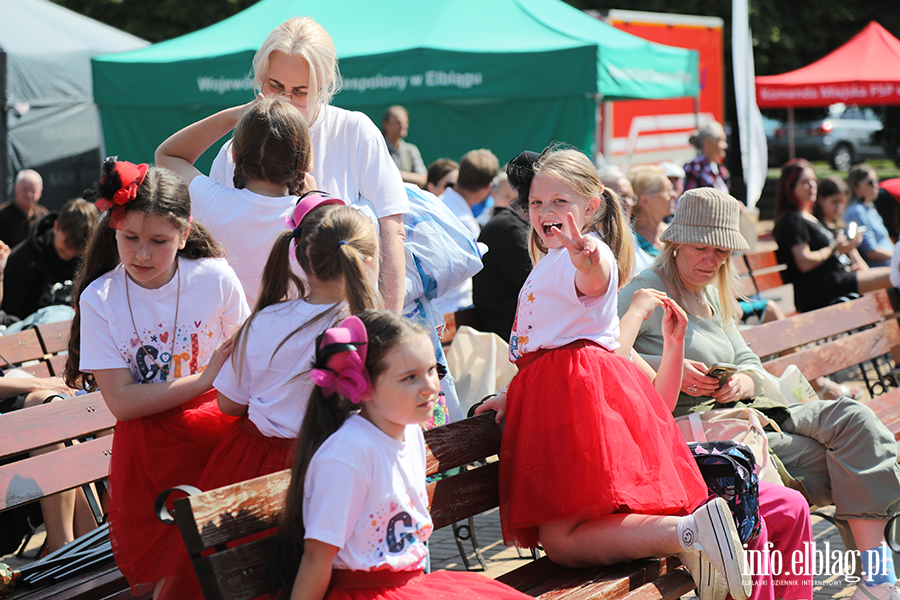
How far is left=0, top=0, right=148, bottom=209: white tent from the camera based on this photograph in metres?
12.3

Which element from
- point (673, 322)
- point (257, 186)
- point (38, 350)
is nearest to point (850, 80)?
point (673, 322)

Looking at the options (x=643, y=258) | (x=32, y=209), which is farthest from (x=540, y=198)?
(x=32, y=209)

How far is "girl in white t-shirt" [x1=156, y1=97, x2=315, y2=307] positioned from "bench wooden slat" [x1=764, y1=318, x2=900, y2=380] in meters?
2.87

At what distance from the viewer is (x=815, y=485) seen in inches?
143

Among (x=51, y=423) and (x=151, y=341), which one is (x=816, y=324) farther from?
(x=51, y=423)

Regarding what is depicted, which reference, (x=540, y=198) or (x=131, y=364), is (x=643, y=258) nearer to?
(x=540, y=198)

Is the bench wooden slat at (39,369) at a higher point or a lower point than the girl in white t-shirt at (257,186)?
lower

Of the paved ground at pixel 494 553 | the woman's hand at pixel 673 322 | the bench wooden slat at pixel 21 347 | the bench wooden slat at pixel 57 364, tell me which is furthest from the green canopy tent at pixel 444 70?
the woman's hand at pixel 673 322

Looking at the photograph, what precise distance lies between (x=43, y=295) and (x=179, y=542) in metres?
4.35

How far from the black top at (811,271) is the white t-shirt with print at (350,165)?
530 centimetres

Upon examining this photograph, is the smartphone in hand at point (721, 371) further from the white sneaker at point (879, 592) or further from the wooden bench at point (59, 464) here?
the wooden bench at point (59, 464)

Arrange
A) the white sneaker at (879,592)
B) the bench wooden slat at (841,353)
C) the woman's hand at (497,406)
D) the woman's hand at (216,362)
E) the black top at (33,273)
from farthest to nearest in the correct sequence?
1. the black top at (33,273)
2. the bench wooden slat at (841,353)
3. the white sneaker at (879,592)
4. the woman's hand at (497,406)
5. the woman's hand at (216,362)

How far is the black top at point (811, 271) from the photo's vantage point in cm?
711

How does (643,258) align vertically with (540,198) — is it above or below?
below
